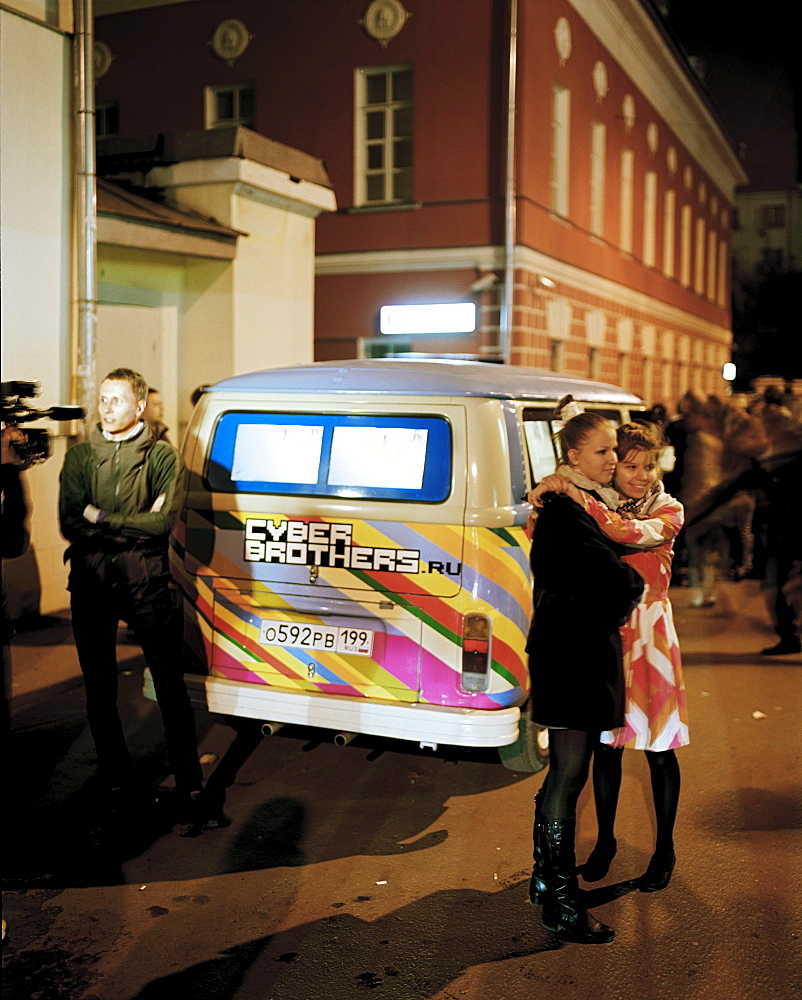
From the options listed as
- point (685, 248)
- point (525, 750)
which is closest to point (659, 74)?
point (685, 248)

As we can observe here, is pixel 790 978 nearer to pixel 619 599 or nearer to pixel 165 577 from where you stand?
pixel 619 599

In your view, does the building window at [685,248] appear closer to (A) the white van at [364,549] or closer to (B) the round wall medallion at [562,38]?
(B) the round wall medallion at [562,38]

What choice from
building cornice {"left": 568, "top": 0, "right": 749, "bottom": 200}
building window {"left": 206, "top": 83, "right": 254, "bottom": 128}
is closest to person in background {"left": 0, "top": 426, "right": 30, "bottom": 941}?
building window {"left": 206, "top": 83, "right": 254, "bottom": 128}

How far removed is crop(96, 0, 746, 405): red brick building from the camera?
1764cm

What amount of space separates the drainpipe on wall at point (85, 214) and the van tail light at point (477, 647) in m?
5.23

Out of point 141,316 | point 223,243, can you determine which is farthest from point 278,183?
point 141,316

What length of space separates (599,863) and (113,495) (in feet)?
8.35

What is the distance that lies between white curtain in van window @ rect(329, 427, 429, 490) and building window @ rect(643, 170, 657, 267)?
2401 centimetres

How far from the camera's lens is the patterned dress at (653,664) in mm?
4012

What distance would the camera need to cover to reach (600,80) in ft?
73.3

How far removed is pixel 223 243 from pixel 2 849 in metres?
8.80

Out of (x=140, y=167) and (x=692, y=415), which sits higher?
(x=140, y=167)

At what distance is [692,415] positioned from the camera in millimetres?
10102

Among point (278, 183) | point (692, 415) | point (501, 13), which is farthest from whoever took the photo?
point (501, 13)
